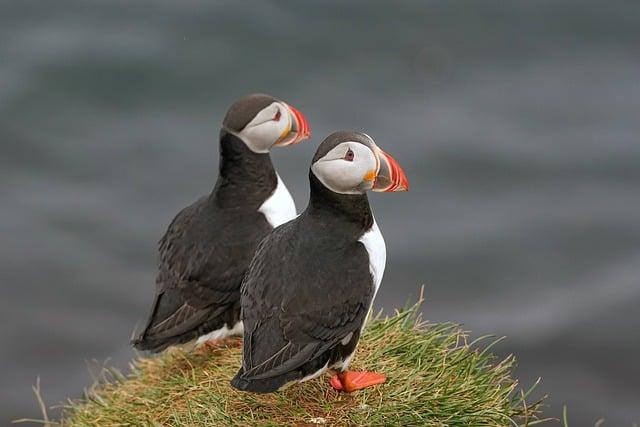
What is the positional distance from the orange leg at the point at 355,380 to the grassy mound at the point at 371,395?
4cm

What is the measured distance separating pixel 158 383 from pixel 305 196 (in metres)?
3.52

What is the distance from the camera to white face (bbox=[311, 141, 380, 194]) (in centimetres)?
450

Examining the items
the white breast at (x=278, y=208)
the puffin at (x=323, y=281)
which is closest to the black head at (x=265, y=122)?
the white breast at (x=278, y=208)

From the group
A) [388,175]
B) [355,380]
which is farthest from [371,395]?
[388,175]

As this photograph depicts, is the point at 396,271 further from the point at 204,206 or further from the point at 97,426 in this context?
the point at 97,426

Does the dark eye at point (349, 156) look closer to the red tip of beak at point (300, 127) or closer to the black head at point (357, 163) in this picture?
the black head at point (357, 163)

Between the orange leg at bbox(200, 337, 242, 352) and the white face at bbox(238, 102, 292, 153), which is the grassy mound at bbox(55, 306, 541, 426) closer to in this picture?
the orange leg at bbox(200, 337, 242, 352)

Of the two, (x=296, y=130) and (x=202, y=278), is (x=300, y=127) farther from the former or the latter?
(x=202, y=278)

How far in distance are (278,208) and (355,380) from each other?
1.24m

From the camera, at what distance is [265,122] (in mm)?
5504

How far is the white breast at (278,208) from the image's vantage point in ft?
18.4

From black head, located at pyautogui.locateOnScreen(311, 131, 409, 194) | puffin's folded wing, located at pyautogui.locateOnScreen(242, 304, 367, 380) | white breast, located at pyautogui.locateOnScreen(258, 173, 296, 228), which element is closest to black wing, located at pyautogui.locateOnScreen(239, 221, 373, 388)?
puffin's folded wing, located at pyautogui.locateOnScreen(242, 304, 367, 380)

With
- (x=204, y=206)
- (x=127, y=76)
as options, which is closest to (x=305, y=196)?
(x=127, y=76)

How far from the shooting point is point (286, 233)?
15.7ft
